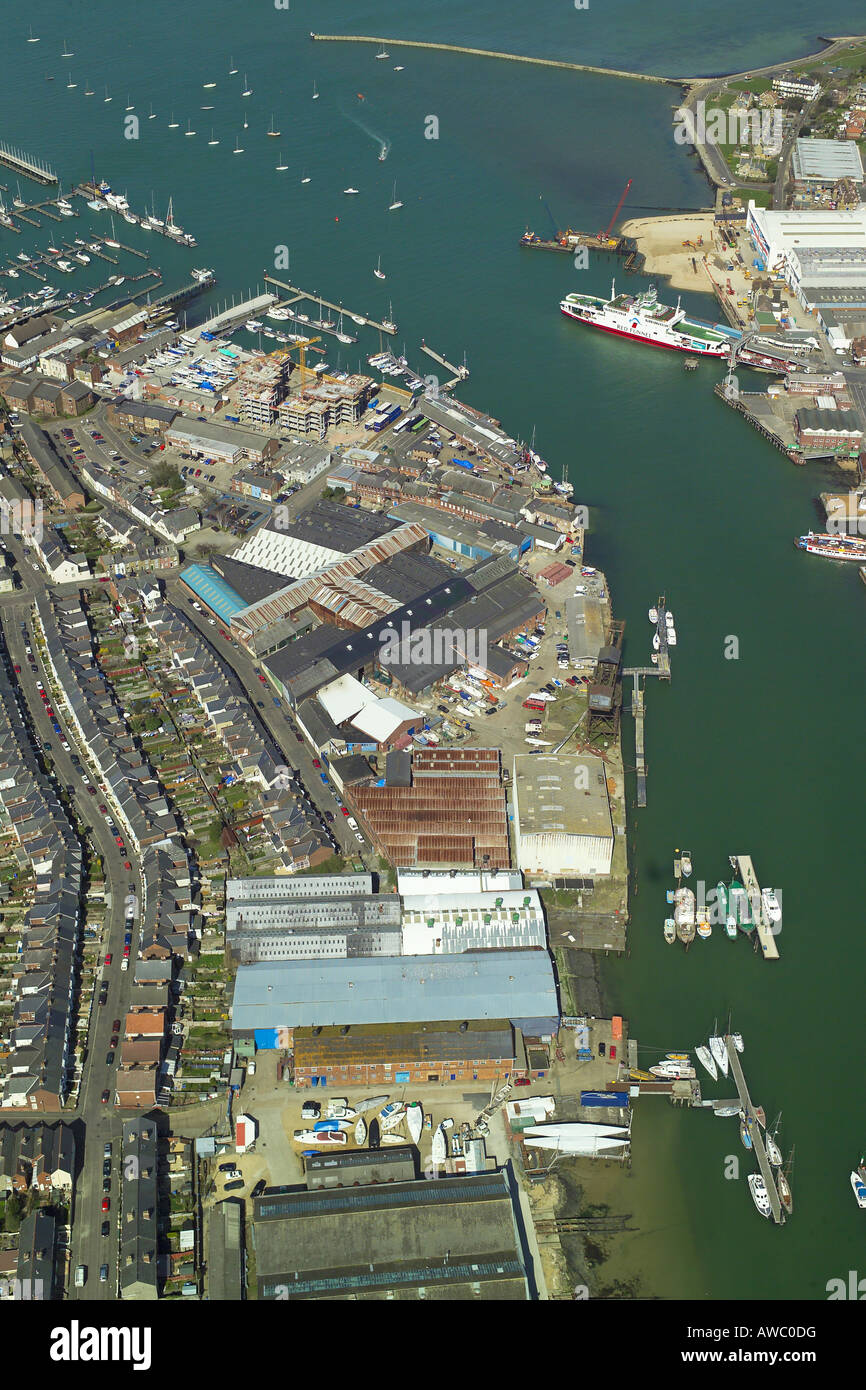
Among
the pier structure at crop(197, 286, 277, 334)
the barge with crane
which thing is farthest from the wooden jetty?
the barge with crane

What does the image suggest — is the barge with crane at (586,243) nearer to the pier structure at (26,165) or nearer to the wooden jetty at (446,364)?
the wooden jetty at (446,364)

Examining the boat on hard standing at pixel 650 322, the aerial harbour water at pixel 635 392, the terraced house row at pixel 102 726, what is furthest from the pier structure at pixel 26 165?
the terraced house row at pixel 102 726

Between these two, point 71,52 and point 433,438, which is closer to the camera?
point 433,438

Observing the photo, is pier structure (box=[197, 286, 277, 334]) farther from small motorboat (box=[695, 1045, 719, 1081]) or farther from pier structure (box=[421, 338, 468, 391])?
small motorboat (box=[695, 1045, 719, 1081])

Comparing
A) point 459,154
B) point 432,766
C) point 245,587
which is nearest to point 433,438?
point 245,587

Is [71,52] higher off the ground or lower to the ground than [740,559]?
higher

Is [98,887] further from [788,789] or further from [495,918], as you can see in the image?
[788,789]
